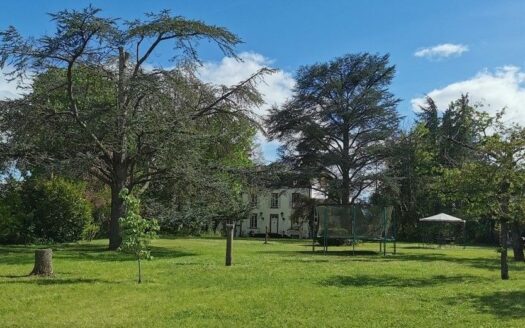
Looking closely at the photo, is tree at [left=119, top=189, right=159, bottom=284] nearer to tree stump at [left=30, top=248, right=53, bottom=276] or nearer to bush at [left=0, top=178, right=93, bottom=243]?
tree stump at [left=30, top=248, right=53, bottom=276]

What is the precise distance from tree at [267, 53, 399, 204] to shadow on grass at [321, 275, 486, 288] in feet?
89.0

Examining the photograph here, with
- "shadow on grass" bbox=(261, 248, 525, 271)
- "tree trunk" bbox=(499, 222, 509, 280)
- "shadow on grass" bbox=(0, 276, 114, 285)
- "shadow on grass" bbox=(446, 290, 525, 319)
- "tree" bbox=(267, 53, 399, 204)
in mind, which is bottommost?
"shadow on grass" bbox=(0, 276, 114, 285)

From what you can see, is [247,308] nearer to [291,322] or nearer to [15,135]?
[291,322]

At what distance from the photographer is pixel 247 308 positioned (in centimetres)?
948

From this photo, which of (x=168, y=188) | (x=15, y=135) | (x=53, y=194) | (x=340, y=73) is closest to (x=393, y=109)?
(x=340, y=73)

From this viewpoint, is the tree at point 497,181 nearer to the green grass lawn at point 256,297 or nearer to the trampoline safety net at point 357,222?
the green grass lawn at point 256,297

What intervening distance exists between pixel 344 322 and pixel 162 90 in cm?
1615

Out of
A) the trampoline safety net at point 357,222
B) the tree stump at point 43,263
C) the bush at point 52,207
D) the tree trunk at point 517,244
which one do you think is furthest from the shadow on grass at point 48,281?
the tree trunk at point 517,244

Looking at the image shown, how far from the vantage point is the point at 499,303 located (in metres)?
10.6

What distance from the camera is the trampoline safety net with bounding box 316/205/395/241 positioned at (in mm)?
26125

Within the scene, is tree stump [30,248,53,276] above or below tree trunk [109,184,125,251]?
below

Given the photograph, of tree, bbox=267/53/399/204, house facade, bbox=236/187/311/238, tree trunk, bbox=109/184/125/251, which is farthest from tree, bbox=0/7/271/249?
house facade, bbox=236/187/311/238

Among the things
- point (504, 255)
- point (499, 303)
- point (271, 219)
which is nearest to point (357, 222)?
point (504, 255)

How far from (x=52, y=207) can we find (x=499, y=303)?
24.0 metres
